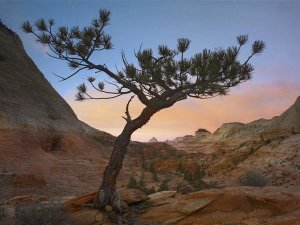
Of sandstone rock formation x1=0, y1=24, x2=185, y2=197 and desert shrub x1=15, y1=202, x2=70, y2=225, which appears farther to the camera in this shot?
sandstone rock formation x1=0, y1=24, x2=185, y2=197

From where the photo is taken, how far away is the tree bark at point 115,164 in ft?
30.3

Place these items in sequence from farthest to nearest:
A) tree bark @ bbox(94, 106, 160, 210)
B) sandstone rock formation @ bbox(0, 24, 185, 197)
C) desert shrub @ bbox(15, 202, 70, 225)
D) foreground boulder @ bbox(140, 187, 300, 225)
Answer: sandstone rock formation @ bbox(0, 24, 185, 197)
tree bark @ bbox(94, 106, 160, 210)
foreground boulder @ bbox(140, 187, 300, 225)
desert shrub @ bbox(15, 202, 70, 225)

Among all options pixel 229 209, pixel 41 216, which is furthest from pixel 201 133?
pixel 41 216

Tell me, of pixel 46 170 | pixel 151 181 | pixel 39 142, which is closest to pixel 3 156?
pixel 46 170

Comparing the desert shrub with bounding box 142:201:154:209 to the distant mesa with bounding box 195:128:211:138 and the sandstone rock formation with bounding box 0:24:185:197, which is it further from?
the distant mesa with bounding box 195:128:211:138

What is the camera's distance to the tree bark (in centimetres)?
923

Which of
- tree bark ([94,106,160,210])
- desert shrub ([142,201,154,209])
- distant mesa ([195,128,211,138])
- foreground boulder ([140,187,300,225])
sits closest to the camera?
foreground boulder ([140,187,300,225])

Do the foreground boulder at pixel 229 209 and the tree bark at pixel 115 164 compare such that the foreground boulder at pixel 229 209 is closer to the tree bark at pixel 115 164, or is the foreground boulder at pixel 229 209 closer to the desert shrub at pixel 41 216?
the tree bark at pixel 115 164

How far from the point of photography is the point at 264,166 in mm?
23406

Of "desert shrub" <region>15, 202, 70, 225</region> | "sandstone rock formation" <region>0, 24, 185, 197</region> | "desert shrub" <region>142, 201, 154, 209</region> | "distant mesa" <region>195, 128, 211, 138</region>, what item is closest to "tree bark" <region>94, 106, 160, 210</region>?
"desert shrub" <region>142, 201, 154, 209</region>

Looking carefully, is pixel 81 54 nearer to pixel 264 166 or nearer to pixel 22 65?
pixel 264 166

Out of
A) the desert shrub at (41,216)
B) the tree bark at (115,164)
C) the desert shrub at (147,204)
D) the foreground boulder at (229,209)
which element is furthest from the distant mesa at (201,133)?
the desert shrub at (41,216)

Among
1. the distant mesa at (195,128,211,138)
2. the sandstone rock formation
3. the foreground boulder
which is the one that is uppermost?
the distant mesa at (195,128,211,138)

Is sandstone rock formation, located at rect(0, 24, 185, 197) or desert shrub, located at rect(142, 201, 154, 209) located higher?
sandstone rock formation, located at rect(0, 24, 185, 197)
